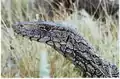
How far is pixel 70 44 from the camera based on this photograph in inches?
96.7

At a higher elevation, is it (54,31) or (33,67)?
(54,31)

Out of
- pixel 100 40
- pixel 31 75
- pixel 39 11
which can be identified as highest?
pixel 39 11

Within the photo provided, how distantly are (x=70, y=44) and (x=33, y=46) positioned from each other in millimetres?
212

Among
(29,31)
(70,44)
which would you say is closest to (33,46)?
(29,31)

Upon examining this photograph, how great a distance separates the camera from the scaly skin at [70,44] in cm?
245

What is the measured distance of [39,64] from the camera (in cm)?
245

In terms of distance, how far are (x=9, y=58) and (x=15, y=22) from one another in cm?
21

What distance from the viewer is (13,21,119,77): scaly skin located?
8.04 feet

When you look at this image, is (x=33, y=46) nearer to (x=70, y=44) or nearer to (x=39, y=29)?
(x=39, y=29)

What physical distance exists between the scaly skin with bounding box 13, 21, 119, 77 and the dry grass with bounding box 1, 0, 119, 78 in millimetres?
29

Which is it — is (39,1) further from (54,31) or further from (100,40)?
(100,40)

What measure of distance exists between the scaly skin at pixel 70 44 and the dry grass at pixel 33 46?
3cm

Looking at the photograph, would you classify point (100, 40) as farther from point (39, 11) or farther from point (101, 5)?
point (39, 11)

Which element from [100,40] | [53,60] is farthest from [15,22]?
[100,40]
